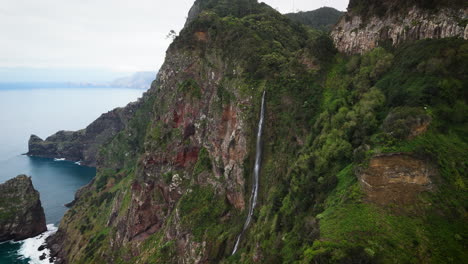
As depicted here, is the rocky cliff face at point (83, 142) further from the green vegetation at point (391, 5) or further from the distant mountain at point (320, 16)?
the green vegetation at point (391, 5)

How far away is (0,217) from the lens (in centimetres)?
7962

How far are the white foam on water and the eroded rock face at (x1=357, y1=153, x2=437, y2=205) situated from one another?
275ft

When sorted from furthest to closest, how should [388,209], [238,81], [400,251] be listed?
[238,81] < [388,209] < [400,251]

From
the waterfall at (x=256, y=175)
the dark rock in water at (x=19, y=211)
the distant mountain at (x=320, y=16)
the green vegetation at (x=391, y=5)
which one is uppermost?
the distant mountain at (x=320, y=16)

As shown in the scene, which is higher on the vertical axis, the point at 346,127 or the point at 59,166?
the point at 346,127

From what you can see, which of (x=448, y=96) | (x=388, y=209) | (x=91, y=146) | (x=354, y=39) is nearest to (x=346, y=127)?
(x=448, y=96)

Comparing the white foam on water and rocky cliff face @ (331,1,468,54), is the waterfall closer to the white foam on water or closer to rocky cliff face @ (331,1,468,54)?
rocky cliff face @ (331,1,468,54)

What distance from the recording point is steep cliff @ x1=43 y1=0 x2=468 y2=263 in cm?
1822

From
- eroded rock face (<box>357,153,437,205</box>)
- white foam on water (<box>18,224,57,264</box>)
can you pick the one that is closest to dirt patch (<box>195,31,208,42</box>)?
eroded rock face (<box>357,153,437,205</box>)

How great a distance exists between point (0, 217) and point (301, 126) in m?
90.1

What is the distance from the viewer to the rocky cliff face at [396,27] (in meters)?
25.8

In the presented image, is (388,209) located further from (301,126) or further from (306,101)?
(306,101)

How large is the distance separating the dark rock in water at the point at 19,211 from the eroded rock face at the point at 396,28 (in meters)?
93.4

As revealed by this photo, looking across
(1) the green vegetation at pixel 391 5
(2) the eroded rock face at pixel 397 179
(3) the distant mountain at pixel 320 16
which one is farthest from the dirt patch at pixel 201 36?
(3) the distant mountain at pixel 320 16
